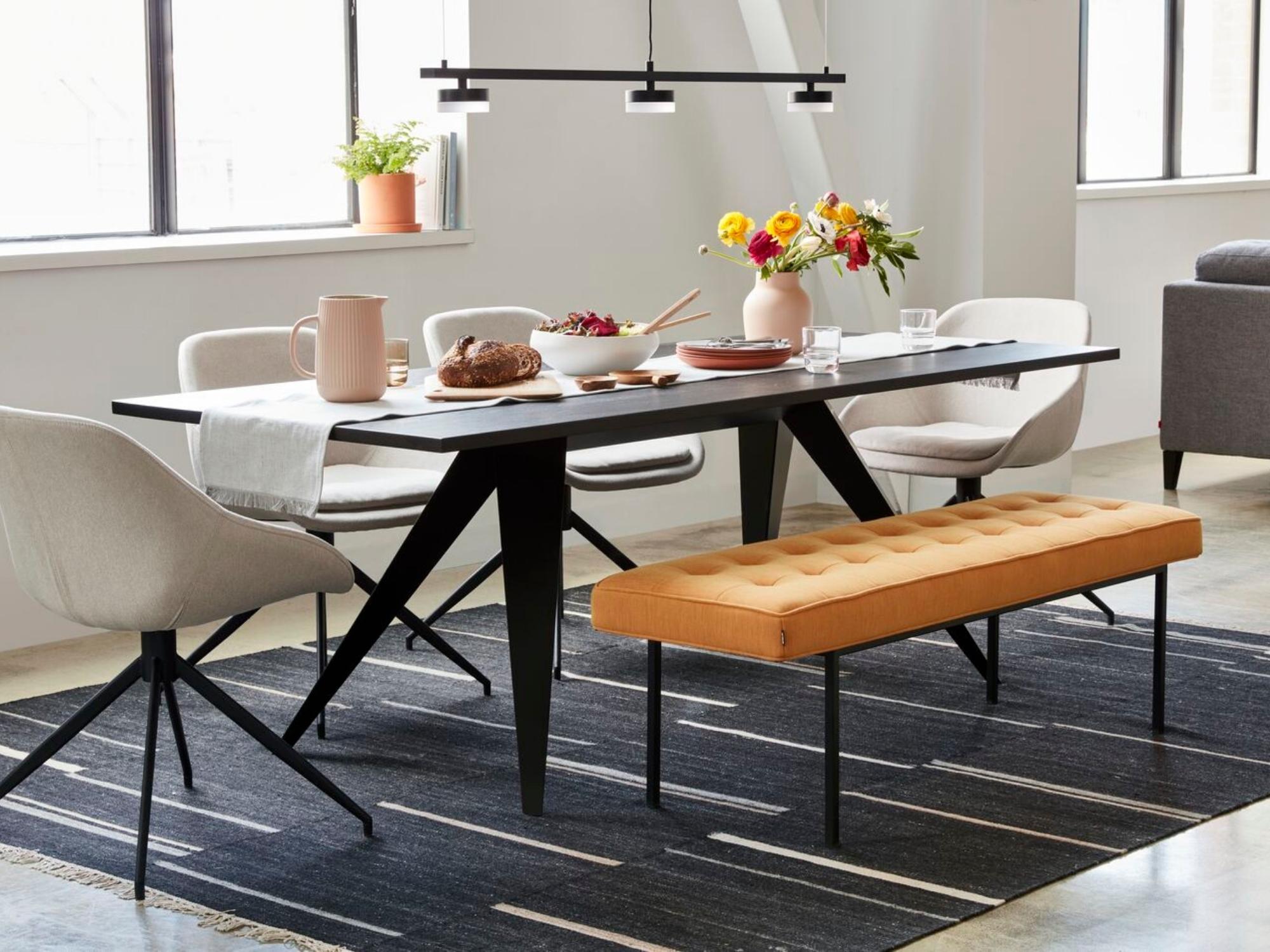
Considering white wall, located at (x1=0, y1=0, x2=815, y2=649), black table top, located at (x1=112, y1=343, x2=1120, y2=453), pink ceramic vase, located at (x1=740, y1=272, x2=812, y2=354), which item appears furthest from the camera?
white wall, located at (x1=0, y1=0, x2=815, y2=649)

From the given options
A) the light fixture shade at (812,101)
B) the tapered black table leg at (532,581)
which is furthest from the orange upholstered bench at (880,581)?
the light fixture shade at (812,101)

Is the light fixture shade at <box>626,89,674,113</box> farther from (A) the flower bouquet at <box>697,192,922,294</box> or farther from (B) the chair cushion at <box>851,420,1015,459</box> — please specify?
(B) the chair cushion at <box>851,420,1015,459</box>

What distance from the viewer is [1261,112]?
9.06 metres

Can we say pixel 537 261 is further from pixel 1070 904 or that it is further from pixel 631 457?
pixel 1070 904

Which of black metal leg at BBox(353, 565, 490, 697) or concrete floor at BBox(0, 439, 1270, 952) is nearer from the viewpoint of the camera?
concrete floor at BBox(0, 439, 1270, 952)

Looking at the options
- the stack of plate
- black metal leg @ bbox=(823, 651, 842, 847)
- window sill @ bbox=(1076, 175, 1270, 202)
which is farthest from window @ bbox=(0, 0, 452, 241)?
window sill @ bbox=(1076, 175, 1270, 202)

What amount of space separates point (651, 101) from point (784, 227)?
0.51m

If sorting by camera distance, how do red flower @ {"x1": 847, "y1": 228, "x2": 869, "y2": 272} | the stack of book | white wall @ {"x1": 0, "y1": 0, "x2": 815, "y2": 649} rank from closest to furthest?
red flower @ {"x1": 847, "y1": 228, "x2": 869, "y2": 272} → white wall @ {"x1": 0, "y1": 0, "x2": 815, "y2": 649} → the stack of book

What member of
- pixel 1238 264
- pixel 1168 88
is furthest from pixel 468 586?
pixel 1168 88

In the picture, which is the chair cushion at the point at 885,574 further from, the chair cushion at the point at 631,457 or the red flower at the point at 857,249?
the chair cushion at the point at 631,457

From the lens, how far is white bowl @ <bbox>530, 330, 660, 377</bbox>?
403 centimetres

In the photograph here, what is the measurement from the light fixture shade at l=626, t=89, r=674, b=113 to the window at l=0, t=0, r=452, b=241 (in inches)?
49.5

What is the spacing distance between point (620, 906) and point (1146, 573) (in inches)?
60.2

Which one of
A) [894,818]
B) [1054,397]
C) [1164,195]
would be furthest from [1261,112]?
[894,818]
